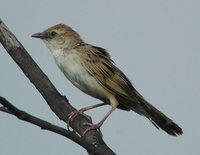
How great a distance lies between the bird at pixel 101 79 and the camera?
7242 millimetres

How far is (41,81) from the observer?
6.34m

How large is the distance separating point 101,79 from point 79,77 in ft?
1.07

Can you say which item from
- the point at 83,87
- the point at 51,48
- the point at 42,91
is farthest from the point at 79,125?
the point at 51,48

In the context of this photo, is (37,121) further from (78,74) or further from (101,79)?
(101,79)

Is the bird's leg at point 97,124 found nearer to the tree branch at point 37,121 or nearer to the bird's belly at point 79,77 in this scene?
the bird's belly at point 79,77

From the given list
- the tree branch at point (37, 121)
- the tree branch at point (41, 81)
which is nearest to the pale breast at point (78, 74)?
the tree branch at point (41, 81)

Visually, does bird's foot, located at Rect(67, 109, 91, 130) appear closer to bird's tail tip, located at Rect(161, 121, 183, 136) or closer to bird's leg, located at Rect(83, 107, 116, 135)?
bird's leg, located at Rect(83, 107, 116, 135)

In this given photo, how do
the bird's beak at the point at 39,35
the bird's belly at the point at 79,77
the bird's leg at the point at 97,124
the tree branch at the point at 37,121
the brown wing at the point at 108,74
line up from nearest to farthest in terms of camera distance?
the tree branch at the point at 37,121 < the bird's leg at the point at 97,124 < the bird's belly at the point at 79,77 < the brown wing at the point at 108,74 < the bird's beak at the point at 39,35

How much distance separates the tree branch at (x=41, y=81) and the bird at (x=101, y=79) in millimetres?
811

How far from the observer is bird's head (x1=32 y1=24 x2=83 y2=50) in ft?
25.0

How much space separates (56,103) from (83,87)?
45.5 inches

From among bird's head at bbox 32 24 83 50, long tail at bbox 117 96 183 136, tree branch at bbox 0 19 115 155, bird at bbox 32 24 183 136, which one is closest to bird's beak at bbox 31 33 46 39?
bird's head at bbox 32 24 83 50

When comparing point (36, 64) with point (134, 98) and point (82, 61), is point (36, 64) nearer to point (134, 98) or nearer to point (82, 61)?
point (82, 61)

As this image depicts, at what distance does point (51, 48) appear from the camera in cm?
766
